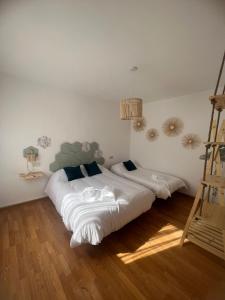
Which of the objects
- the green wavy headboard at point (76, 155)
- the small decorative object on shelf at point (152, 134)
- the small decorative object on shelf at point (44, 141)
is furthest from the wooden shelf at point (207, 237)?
the small decorative object on shelf at point (44, 141)

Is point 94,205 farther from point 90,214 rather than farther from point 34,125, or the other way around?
point 34,125

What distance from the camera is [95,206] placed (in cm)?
194

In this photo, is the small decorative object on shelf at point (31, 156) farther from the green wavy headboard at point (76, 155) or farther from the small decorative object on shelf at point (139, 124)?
the small decorative object on shelf at point (139, 124)

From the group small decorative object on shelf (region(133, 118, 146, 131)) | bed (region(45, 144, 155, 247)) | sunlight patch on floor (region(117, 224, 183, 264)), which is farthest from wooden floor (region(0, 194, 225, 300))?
small decorative object on shelf (region(133, 118, 146, 131))

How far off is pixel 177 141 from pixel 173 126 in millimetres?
389

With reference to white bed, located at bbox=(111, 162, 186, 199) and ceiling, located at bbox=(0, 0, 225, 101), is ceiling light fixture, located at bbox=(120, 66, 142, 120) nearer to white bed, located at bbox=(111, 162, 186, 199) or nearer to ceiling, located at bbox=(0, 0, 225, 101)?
ceiling, located at bbox=(0, 0, 225, 101)

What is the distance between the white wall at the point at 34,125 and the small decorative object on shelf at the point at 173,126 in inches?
67.8

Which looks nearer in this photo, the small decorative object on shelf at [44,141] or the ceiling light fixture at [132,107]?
the ceiling light fixture at [132,107]

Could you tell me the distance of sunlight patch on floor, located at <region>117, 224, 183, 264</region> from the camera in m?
1.75

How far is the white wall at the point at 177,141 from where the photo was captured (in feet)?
10.2

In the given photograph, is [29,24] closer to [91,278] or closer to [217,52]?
[217,52]

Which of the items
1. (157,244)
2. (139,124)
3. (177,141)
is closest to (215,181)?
(157,244)

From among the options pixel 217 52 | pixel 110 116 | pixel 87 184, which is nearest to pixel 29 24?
pixel 217 52

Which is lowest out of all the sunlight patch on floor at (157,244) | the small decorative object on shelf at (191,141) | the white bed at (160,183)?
the sunlight patch on floor at (157,244)
